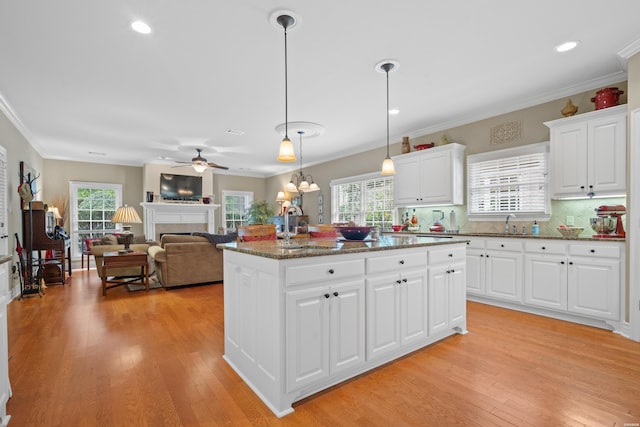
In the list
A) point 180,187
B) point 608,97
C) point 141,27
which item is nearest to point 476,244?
point 608,97

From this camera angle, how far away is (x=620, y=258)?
3.13 meters

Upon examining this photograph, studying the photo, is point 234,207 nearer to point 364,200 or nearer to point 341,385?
point 364,200

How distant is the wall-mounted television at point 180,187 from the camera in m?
8.23

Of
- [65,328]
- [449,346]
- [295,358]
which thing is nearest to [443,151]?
[449,346]

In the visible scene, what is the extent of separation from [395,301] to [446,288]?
744 mm

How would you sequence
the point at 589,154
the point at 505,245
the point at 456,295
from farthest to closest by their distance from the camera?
the point at 505,245, the point at 589,154, the point at 456,295

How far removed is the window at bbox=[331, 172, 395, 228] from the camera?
6.39m

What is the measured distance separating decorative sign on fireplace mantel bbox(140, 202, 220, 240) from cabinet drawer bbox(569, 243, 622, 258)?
313 inches

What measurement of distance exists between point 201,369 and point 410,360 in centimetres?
167

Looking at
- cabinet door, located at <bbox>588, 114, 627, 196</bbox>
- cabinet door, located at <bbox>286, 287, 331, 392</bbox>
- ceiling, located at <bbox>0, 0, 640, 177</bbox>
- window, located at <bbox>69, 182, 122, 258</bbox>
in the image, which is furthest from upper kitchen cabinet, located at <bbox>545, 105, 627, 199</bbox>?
→ window, located at <bbox>69, 182, 122, 258</bbox>

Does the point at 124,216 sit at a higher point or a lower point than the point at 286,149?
lower

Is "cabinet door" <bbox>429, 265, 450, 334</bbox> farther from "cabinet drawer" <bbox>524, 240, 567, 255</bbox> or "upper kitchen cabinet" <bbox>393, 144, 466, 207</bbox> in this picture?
"upper kitchen cabinet" <bbox>393, 144, 466, 207</bbox>

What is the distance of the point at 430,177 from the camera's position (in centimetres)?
511

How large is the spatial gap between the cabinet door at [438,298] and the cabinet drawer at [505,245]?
4.99 feet
